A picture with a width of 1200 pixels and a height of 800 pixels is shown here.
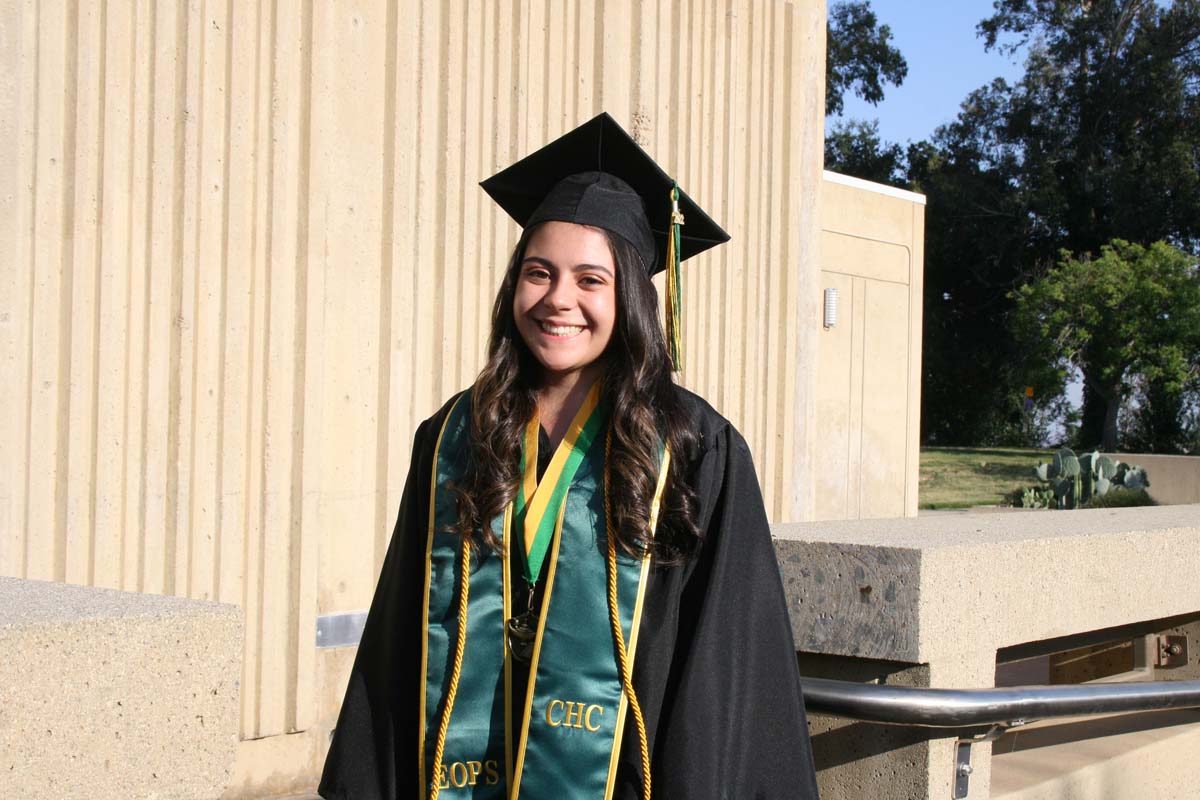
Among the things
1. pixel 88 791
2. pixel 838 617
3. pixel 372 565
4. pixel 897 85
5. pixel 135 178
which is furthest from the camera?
pixel 897 85

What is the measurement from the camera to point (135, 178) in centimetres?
460

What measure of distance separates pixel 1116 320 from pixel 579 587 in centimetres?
3047

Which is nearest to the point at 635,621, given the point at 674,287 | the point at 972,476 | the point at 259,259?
the point at 674,287

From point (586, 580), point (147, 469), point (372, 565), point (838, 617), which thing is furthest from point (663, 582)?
point (372, 565)

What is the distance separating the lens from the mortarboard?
2.37m

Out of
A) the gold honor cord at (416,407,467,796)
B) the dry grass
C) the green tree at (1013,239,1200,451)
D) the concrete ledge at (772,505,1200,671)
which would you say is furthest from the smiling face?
the green tree at (1013,239,1200,451)

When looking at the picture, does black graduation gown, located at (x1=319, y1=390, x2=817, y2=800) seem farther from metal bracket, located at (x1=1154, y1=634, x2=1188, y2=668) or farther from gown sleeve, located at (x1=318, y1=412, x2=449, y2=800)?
metal bracket, located at (x1=1154, y1=634, x2=1188, y2=668)

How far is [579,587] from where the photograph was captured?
2.12 metres

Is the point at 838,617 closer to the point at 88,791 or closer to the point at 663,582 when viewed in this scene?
the point at 663,582

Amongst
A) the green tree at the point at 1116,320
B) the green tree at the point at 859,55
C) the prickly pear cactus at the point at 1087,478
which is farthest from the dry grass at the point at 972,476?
the green tree at the point at 859,55

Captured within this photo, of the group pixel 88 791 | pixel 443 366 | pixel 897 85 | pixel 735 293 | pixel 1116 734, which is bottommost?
pixel 1116 734

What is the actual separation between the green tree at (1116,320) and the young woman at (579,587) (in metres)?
29.8

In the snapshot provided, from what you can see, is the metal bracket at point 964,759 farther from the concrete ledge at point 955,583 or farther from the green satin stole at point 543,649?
the green satin stole at point 543,649

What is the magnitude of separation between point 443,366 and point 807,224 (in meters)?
2.52
